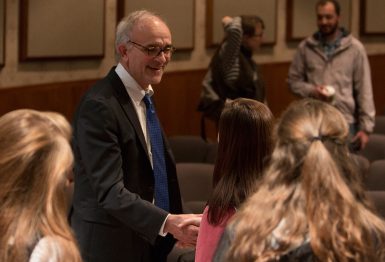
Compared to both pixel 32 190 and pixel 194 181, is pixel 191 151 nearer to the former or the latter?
pixel 194 181

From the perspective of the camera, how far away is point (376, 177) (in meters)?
5.24

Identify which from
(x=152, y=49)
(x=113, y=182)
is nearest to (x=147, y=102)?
(x=152, y=49)

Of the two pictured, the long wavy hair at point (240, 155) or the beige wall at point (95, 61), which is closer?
the long wavy hair at point (240, 155)

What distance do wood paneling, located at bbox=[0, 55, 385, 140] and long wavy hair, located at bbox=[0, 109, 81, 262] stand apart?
13.6ft

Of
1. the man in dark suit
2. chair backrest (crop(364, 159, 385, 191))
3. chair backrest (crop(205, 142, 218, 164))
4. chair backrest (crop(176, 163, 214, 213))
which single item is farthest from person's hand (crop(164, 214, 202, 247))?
chair backrest (crop(205, 142, 218, 164))

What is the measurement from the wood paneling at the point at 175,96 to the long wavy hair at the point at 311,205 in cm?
426

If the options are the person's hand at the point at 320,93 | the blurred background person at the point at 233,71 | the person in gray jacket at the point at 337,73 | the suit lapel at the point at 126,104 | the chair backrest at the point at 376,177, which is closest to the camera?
the suit lapel at the point at 126,104

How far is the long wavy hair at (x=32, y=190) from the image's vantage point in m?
1.91

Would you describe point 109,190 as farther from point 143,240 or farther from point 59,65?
point 59,65

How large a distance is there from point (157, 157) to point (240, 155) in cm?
66

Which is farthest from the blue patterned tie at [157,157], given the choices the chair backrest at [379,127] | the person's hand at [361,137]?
the chair backrest at [379,127]

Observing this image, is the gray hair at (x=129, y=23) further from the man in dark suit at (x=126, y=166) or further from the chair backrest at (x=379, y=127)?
the chair backrest at (x=379, y=127)

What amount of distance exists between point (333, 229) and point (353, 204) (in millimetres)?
83

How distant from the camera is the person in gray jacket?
6.21 meters
